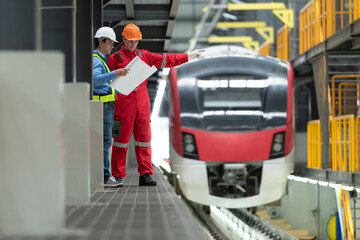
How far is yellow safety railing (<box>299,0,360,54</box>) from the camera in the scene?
13539mm

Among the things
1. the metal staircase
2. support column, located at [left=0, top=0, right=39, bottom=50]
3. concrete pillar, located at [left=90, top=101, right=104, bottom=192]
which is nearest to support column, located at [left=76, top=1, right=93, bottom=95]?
concrete pillar, located at [left=90, top=101, right=104, bottom=192]

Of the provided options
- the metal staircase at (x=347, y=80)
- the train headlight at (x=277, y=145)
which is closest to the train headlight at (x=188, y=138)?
the train headlight at (x=277, y=145)

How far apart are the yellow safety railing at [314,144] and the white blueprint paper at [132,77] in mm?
8547

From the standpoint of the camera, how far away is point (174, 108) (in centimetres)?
1136

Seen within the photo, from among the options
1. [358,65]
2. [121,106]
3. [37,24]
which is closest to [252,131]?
[121,106]

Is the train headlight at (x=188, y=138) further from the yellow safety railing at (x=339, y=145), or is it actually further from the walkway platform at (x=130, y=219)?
the walkway platform at (x=130, y=219)

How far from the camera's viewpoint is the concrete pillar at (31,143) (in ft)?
10.9

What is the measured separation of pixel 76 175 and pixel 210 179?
255 inches

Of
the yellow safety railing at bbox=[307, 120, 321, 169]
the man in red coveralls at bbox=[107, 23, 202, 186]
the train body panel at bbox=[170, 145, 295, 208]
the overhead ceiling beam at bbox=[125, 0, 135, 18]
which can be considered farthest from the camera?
the yellow safety railing at bbox=[307, 120, 321, 169]

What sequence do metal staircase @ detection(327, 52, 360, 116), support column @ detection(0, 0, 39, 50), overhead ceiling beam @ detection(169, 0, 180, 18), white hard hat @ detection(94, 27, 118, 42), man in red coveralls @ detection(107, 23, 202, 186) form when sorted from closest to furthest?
1. support column @ detection(0, 0, 39, 50)
2. white hard hat @ detection(94, 27, 118, 42)
3. man in red coveralls @ detection(107, 23, 202, 186)
4. overhead ceiling beam @ detection(169, 0, 180, 18)
5. metal staircase @ detection(327, 52, 360, 116)

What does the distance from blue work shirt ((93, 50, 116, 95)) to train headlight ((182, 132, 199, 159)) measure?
4243 millimetres

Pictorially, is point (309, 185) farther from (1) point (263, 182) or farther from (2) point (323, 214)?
(1) point (263, 182)

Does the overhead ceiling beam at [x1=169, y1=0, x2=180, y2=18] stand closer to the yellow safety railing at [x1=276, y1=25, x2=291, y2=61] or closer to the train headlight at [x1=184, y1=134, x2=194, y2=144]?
the train headlight at [x1=184, y1=134, x2=194, y2=144]

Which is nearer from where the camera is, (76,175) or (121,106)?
(76,175)
